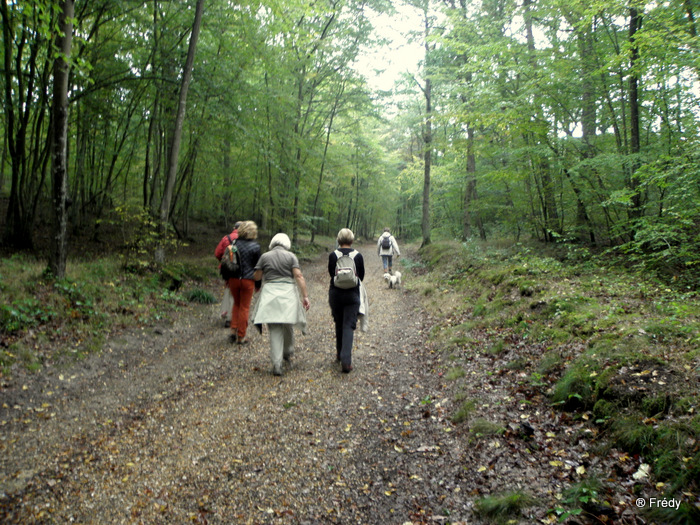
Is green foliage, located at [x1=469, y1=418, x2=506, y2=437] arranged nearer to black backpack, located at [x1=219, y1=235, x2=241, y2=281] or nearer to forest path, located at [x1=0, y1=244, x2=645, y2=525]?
forest path, located at [x1=0, y1=244, x2=645, y2=525]

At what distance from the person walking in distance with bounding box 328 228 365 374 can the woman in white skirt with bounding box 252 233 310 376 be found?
1.64 feet

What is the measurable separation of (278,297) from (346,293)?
3.37 feet

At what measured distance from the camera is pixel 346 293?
560 cm

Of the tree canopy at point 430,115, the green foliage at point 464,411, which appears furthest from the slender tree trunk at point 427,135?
the green foliage at point 464,411

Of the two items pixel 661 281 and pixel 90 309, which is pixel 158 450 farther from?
pixel 661 281

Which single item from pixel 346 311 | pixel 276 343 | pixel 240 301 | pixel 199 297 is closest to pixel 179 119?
pixel 199 297

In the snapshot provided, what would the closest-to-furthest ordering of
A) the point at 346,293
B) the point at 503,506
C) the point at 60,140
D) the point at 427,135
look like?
1. the point at 503,506
2. the point at 346,293
3. the point at 60,140
4. the point at 427,135

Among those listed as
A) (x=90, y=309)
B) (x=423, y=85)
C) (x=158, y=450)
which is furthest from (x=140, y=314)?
(x=423, y=85)

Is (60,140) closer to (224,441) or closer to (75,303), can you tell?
(75,303)

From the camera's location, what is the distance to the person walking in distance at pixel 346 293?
552 cm

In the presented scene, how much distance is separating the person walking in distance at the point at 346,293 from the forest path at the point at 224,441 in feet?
1.44

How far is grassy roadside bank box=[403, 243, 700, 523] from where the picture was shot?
2.65m

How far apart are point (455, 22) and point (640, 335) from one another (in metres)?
14.2

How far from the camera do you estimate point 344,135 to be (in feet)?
84.6
